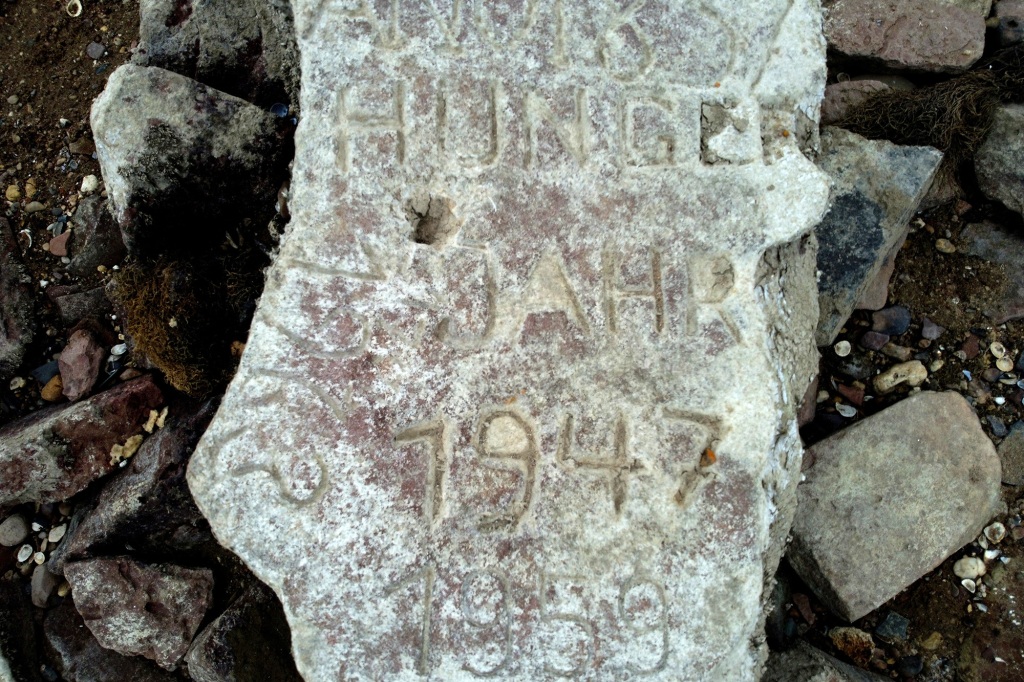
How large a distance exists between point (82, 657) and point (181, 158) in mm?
1810

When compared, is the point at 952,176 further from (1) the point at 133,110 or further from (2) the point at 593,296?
(1) the point at 133,110

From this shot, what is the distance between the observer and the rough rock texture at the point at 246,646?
2744 millimetres

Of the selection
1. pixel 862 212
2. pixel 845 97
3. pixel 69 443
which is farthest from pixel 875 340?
pixel 69 443

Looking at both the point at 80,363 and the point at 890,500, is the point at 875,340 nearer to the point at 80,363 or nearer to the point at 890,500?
the point at 890,500

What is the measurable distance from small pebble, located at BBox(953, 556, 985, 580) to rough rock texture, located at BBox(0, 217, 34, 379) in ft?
11.4

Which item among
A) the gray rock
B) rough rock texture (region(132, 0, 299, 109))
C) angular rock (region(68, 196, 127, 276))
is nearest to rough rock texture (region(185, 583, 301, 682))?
angular rock (region(68, 196, 127, 276))

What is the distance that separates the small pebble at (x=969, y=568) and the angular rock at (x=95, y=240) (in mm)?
3264

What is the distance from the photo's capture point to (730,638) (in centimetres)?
219

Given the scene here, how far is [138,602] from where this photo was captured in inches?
114

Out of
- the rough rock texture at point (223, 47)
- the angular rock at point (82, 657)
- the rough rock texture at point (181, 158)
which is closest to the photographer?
the rough rock texture at point (181, 158)

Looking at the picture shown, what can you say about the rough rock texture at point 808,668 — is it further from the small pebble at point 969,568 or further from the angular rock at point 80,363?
the angular rock at point 80,363

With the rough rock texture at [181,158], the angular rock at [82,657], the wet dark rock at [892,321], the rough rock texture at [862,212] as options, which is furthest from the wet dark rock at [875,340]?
the angular rock at [82,657]

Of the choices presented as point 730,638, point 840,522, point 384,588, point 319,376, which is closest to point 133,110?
point 319,376

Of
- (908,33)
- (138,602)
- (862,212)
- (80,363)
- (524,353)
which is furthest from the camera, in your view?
(908,33)
